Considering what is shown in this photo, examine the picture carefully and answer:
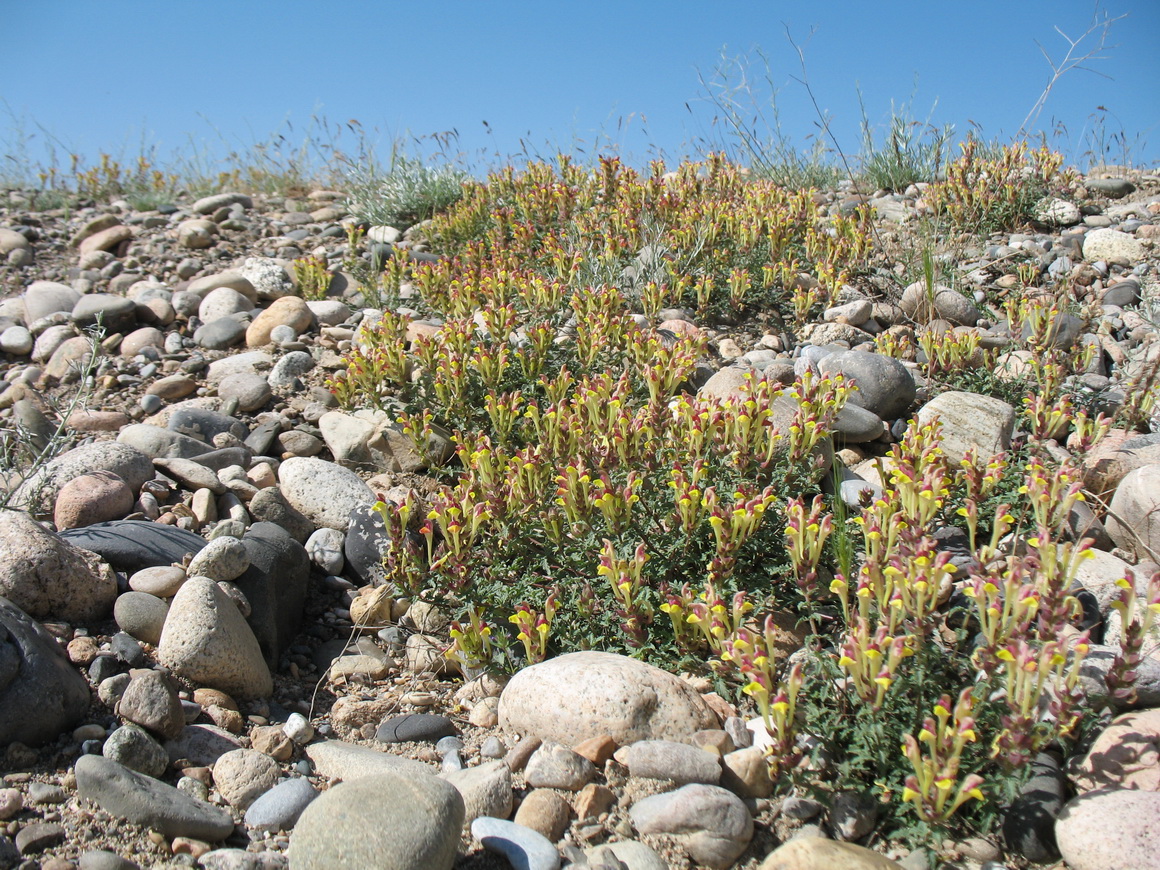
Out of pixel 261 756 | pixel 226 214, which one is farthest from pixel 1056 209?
pixel 226 214

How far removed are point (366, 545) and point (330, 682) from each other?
3.03ft

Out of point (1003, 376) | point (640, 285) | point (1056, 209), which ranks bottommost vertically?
point (1003, 376)

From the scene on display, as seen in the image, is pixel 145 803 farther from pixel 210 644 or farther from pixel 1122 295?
pixel 1122 295

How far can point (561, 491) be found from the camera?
3.86m

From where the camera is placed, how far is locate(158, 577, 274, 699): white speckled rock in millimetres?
3359

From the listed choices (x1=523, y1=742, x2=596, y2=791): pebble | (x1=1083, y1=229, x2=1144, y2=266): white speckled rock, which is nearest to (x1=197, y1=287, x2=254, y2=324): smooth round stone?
(x1=523, y1=742, x2=596, y2=791): pebble

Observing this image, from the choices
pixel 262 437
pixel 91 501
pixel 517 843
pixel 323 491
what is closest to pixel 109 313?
pixel 262 437

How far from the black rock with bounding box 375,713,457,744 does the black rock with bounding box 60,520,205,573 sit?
4.89 feet

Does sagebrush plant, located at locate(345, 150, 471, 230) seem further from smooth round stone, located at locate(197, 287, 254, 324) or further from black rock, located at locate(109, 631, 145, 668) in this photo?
black rock, located at locate(109, 631, 145, 668)

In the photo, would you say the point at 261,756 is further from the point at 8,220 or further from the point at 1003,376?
the point at 8,220

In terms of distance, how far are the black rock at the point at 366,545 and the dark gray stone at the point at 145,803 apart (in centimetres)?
186

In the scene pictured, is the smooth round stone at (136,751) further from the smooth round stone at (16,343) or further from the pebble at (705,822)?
the smooth round stone at (16,343)

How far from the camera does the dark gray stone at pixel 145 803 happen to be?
2521 mm

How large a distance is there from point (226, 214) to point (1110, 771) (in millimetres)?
10647
